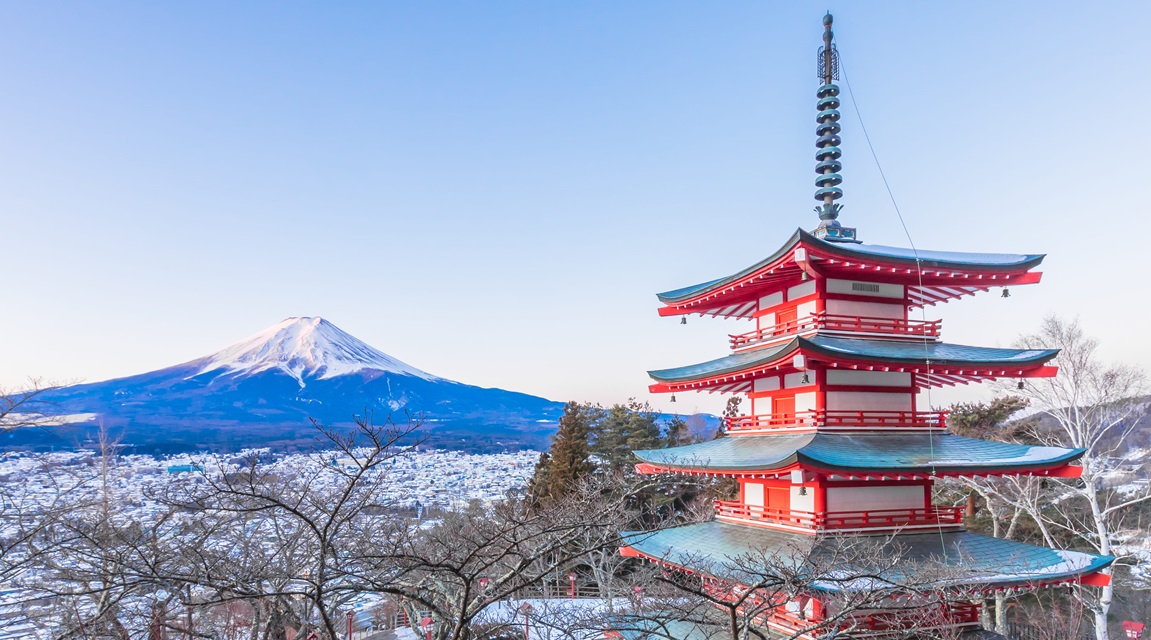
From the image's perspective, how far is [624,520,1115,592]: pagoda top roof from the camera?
8469 millimetres

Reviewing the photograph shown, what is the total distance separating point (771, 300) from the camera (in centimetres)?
1282

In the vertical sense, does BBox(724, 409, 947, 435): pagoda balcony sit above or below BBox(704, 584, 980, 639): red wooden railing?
above

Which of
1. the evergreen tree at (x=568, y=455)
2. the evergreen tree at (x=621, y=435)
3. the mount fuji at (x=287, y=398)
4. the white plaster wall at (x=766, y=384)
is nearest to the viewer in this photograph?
the white plaster wall at (x=766, y=384)

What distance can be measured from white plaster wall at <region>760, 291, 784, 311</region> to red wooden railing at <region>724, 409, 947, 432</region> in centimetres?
234

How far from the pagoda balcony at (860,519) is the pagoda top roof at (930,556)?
0.20m

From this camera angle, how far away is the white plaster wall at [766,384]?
12.3 meters

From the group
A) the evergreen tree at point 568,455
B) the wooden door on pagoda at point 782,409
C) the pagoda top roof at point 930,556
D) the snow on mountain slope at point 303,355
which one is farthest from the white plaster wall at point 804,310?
the snow on mountain slope at point 303,355

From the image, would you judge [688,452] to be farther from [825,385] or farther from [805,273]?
[805,273]

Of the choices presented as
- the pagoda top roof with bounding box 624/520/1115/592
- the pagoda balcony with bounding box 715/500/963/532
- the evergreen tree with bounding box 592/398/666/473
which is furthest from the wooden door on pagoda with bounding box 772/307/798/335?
the evergreen tree with bounding box 592/398/666/473

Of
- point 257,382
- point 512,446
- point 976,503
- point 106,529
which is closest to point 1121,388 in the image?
point 976,503

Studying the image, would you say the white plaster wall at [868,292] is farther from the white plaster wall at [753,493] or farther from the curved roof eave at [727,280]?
Result: the white plaster wall at [753,493]

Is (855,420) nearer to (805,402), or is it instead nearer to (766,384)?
(805,402)

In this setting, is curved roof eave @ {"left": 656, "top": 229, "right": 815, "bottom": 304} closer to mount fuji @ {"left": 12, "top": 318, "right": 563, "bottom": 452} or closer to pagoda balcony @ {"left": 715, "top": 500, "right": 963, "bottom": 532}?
pagoda balcony @ {"left": 715, "top": 500, "right": 963, "bottom": 532}

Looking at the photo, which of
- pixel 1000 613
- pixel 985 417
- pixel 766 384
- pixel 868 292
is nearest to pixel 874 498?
pixel 766 384
